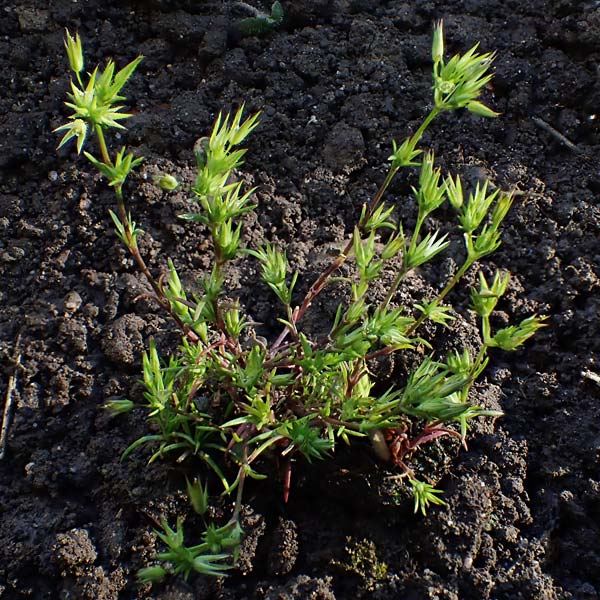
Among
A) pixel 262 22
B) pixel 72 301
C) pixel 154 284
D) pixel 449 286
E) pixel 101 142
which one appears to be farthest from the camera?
pixel 262 22

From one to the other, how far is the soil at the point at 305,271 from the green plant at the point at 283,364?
0.15 m

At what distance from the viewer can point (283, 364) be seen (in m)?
2.27

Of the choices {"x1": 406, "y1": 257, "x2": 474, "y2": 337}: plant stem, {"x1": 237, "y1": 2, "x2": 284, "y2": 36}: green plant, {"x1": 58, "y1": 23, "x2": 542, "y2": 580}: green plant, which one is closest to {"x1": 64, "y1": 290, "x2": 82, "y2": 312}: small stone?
{"x1": 58, "y1": 23, "x2": 542, "y2": 580}: green plant

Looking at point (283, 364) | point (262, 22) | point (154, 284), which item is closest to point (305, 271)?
point (283, 364)

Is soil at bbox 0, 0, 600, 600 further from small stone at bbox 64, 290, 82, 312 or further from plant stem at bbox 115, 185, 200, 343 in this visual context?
plant stem at bbox 115, 185, 200, 343

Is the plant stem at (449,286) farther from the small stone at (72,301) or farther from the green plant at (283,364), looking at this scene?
the small stone at (72,301)

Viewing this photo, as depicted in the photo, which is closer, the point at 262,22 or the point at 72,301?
the point at 72,301

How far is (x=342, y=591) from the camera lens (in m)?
2.28

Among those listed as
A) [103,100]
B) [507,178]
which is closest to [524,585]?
[507,178]

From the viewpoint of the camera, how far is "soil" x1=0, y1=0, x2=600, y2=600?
232 cm

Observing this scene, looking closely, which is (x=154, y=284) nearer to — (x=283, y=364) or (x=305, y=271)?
(x=283, y=364)

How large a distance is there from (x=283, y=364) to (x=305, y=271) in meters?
0.58

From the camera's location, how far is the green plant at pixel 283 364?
1985 millimetres

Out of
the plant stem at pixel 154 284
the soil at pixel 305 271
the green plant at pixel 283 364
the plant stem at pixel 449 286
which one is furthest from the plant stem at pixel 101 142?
the plant stem at pixel 449 286
